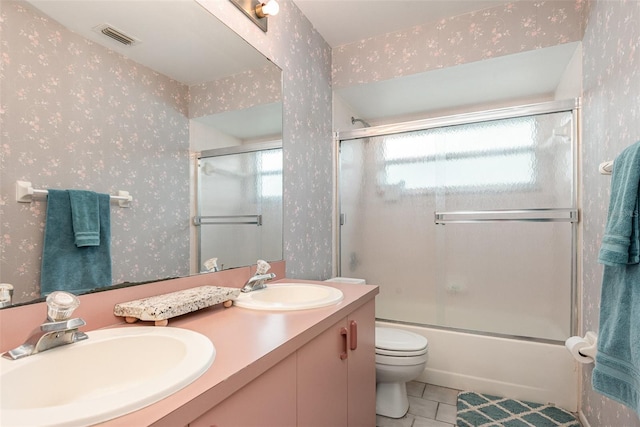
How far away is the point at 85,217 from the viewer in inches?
35.3

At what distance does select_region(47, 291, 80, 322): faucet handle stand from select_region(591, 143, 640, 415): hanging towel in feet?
4.76

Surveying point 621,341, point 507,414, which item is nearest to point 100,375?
point 621,341

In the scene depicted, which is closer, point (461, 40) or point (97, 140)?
point (97, 140)

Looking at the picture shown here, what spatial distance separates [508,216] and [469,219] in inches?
9.2

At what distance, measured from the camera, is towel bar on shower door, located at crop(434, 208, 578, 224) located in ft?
6.43

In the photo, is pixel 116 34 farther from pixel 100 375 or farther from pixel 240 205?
pixel 100 375

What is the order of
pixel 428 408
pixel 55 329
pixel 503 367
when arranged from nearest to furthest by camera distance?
pixel 55 329
pixel 428 408
pixel 503 367

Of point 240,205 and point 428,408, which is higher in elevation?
point 240,205

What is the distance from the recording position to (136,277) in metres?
1.02

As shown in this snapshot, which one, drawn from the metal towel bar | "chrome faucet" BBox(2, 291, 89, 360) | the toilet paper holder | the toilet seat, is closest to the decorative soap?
"chrome faucet" BBox(2, 291, 89, 360)

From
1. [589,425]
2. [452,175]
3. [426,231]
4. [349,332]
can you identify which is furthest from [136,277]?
[589,425]

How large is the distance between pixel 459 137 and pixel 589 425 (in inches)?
70.5

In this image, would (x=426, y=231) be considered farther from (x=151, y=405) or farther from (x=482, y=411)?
(x=151, y=405)

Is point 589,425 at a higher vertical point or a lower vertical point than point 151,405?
lower
